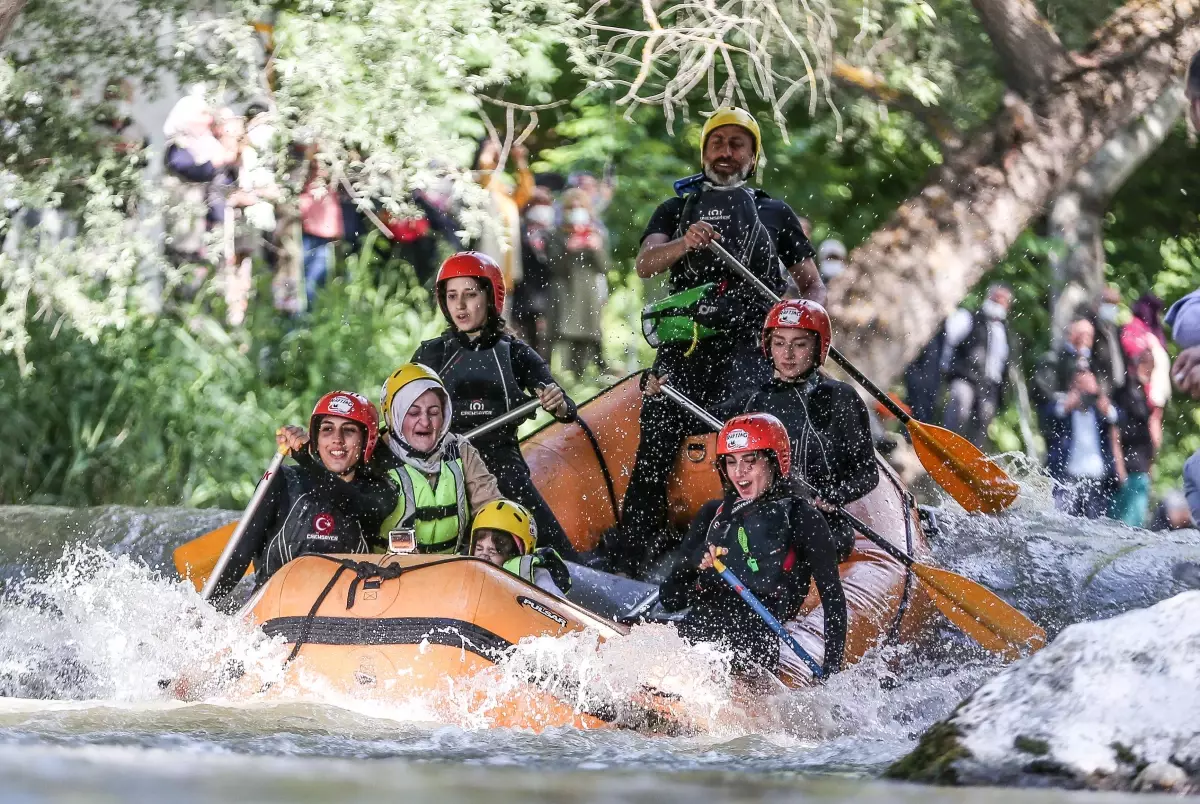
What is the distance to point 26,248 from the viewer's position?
10.9 m

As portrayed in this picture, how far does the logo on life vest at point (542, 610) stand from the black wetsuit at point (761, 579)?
0.45m

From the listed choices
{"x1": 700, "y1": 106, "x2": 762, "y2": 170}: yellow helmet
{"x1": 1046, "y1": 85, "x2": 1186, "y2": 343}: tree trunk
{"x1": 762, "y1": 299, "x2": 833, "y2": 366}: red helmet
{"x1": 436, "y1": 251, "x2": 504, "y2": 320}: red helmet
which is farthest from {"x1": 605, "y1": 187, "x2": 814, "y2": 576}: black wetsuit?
{"x1": 1046, "y1": 85, "x2": 1186, "y2": 343}: tree trunk

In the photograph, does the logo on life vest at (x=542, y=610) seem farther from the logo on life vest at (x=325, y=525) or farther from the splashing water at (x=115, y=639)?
the logo on life vest at (x=325, y=525)

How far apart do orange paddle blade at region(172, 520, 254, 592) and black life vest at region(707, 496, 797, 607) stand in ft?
7.05

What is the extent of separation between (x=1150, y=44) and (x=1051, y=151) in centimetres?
102

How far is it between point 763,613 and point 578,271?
6.29 m

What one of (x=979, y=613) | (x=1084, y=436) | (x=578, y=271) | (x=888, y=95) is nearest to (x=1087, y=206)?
(x=888, y=95)

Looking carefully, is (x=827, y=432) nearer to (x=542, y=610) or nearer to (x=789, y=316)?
(x=789, y=316)

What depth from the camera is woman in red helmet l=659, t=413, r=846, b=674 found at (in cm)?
621

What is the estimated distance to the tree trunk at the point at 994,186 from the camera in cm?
1166

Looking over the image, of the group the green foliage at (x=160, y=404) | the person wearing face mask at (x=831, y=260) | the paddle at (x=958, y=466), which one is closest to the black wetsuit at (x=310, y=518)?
the paddle at (x=958, y=466)

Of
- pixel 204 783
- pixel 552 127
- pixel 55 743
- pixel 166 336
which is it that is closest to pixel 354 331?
pixel 166 336

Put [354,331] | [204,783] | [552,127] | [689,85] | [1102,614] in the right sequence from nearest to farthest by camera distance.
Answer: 1. [204,783]
2. [1102,614]
3. [689,85]
4. [354,331]
5. [552,127]

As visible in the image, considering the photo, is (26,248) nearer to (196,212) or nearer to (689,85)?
(196,212)
